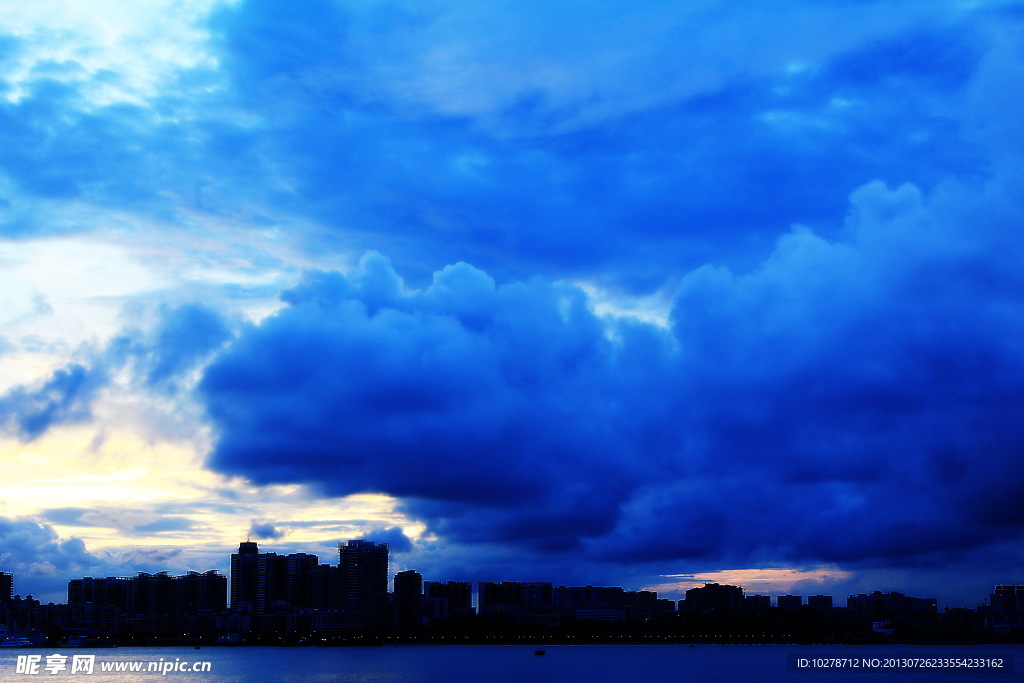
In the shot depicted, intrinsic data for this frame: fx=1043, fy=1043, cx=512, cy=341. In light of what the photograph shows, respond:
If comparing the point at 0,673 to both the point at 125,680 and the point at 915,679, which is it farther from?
the point at 915,679

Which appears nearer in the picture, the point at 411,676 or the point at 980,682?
the point at 980,682

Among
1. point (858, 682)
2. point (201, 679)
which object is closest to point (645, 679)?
point (858, 682)

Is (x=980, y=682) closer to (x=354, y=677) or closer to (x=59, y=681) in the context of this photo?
(x=354, y=677)

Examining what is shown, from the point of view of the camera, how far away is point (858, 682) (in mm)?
198000

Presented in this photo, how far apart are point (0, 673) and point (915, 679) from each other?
170777 mm

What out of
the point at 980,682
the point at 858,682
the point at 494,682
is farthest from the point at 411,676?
the point at 980,682

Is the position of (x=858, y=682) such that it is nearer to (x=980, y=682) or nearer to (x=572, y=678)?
(x=980, y=682)

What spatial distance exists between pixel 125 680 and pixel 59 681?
11.4 metres

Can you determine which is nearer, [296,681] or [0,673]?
[296,681]

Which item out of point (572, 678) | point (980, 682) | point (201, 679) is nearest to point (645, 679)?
point (572, 678)

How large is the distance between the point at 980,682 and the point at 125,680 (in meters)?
155

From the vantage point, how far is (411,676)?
19950 cm

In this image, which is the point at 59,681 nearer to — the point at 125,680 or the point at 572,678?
the point at 125,680

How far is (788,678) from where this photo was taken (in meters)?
193
